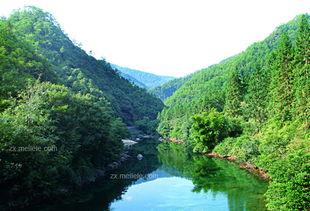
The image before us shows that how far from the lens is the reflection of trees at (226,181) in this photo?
2451 centimetres

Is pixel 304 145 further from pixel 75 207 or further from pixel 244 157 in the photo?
pixel 75 207

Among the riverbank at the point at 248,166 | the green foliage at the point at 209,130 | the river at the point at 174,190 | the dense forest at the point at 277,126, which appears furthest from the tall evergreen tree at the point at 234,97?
the river at the point at 174,190

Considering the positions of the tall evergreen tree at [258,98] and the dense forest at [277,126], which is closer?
the dense forest at [277,126]

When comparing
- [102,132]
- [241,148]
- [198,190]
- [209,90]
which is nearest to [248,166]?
[241,148]

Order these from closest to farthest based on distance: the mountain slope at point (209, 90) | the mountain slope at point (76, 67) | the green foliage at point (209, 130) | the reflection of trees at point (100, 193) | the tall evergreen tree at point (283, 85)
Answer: the reflection of trees at point (100, 193) → the tall evergreen tree at point (283, 85) → the green foliage at point (209, 130) → the mountain slope at point (76, 67) → the mountain slope at point (209, 90)

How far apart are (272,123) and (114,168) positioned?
27.2 meters

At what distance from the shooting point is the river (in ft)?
79.9

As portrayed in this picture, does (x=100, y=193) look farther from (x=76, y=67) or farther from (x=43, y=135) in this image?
(x=76, y=67)

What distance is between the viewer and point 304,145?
27469 millimetres

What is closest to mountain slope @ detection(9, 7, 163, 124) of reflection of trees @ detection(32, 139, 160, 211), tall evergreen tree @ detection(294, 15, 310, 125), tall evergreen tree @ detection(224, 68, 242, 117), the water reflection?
reflection of trees @ detection(32, 139, 160, 211)

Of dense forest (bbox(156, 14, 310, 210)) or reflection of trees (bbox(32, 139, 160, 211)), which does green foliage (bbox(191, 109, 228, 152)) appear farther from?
reflection of trees (bbox(32, 139, 160, 211))

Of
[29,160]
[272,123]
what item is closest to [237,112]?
[272,123]

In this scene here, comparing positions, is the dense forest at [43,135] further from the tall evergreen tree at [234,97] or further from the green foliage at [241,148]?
the tall evergreen tree at [234,97]

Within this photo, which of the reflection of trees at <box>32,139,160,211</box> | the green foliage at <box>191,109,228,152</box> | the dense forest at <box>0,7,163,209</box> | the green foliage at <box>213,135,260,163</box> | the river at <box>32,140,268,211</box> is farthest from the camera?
the green foliage at <box>191,109,228,152</box>
